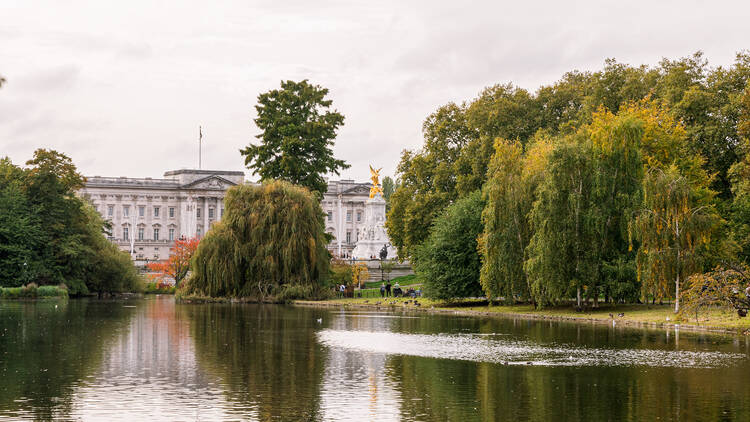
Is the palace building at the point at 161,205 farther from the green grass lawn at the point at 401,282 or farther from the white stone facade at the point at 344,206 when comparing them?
the green grass lawn at the point at 401,282

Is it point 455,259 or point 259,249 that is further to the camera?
point 259,249

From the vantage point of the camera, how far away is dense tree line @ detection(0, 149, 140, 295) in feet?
220

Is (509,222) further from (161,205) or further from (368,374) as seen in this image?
(161,205)

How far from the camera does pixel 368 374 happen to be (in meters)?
20.5

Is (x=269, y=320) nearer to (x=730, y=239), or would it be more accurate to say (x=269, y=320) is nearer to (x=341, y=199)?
(x=730, y=239)

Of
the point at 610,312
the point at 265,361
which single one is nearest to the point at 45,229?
the point at 610,312

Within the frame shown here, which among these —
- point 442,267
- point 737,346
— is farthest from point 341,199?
point 737,346

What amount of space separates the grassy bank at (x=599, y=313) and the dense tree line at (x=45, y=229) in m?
21.5

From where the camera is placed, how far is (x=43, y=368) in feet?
68.4

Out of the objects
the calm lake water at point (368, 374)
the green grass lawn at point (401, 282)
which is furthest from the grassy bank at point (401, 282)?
the calm lake water at point (368, 374)

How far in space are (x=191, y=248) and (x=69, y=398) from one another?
265ft

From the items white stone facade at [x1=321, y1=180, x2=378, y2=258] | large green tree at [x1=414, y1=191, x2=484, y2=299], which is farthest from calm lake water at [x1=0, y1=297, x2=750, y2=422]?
white stone facade at [x1=321, y1=180, x2=378, y2=258]

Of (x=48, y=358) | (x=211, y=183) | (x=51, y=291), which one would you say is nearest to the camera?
(x=48, y=358)

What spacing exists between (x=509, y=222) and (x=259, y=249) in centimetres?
1915
